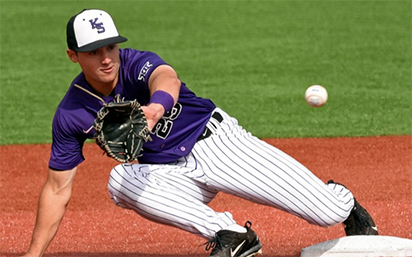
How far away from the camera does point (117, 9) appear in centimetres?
1978

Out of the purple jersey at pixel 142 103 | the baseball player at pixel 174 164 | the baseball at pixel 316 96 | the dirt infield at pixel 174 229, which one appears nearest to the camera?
the baseball player at pixel 174 164

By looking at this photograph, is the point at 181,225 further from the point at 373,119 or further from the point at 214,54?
the point at 214,54

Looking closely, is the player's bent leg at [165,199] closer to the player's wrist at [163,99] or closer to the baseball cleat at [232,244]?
the baseball cleat at [232,244]

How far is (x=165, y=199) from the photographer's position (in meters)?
4.45

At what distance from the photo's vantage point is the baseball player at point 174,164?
4422 mm

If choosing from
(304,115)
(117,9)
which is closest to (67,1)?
(117,9)

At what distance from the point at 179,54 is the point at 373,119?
17.8 ft

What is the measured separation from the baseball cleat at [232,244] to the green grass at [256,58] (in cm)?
489

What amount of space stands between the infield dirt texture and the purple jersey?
806 mm

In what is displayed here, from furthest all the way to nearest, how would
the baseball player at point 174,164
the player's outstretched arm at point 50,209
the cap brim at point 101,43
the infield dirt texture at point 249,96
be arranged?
the infield dirt texture at point 249,96
the player's outstretched arm at point 50,209
the baseball player at point 174,164
the cap brim at point 101,43

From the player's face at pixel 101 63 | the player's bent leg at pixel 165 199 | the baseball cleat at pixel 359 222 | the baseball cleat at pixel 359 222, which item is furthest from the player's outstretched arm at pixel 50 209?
the baseball cleat at pixel 359 222

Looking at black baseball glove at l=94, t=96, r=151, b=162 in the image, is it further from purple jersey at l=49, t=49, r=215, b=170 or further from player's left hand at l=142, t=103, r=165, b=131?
purple jersey at l=49, t=49, r=215, b=170

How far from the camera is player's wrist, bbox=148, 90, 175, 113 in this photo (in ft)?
13.6

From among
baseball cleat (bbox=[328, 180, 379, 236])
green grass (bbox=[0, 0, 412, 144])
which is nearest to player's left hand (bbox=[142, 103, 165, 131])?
baseball cleat (bbox=[328, 180, 379, 236])
